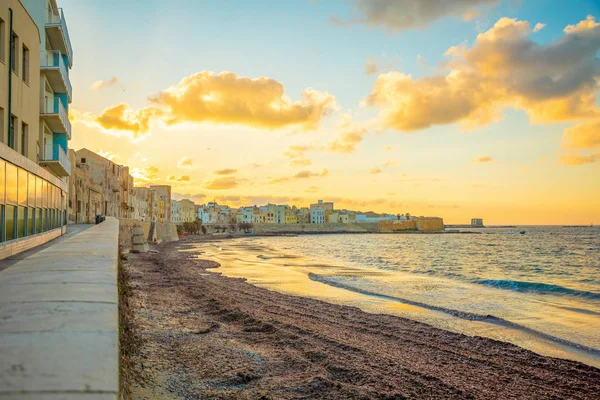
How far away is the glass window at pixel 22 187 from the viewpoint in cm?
1090

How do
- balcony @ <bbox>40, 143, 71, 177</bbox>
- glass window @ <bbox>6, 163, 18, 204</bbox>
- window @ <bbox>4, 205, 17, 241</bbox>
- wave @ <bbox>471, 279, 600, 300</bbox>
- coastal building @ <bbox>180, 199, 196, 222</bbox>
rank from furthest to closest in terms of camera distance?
coastal building @ <bbox>180, 199, 196, 222</bbox> < balcony @ <bbox>40, 143, 71, 177</bbox> < wave @ <bbox>471, 279, 600, 300</bbox> < window @ <bbox>4, 205, 17, 241</bbox> < glass window @ <bbox>6, 163, 18, 204</bbox>

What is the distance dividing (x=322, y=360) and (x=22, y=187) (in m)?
9.63

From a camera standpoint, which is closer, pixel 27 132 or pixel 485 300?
pixel 485 300

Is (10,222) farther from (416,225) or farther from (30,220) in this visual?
(416,225)

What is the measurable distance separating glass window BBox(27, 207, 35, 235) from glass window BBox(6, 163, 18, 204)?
1.68m

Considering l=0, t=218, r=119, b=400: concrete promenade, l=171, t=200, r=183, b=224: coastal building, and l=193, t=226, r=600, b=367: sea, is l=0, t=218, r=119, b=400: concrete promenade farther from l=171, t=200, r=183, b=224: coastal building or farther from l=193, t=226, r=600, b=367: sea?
l=171, t=200, r=183, b=224: coastal building

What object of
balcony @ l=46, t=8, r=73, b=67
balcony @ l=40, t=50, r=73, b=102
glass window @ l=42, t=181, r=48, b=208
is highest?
balcony @ l=46, t=8, r=73, b=67

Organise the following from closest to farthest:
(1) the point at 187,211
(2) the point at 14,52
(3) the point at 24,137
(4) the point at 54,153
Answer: (2) the point at 14,52 < (3) the point at 24,137 < (4) the point at 54,153 < (1) the point at 187,211

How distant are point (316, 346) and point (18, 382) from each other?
20.2 ft

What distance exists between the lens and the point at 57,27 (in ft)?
77.3

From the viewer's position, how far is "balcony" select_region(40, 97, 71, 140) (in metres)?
22.2

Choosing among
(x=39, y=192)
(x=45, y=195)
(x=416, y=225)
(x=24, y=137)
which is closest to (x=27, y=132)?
(x=24, y=137)

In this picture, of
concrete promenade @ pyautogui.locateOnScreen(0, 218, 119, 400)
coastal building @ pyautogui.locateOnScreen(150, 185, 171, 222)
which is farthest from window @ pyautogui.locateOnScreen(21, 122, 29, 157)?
coastal building @ pyautogui.locateOnScreen(150, 185, 171, 222)

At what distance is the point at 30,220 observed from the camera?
12352 mm
